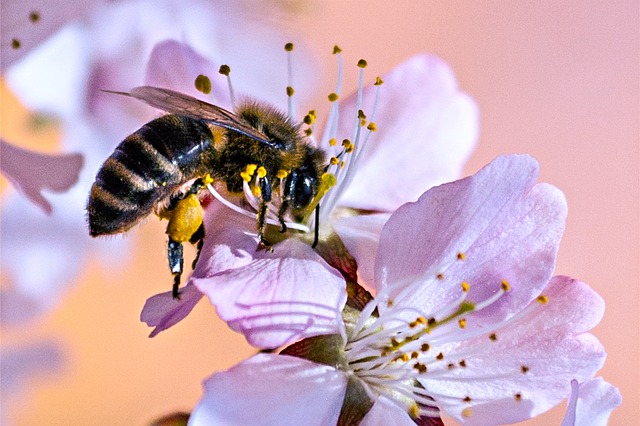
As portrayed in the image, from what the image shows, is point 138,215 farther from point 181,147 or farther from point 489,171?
point 489,171

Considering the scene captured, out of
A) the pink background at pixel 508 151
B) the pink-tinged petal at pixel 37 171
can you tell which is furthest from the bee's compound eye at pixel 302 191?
the pink background at pixel 508 151

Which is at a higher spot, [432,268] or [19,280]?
[432,268]

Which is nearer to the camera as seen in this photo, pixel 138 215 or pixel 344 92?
pixel 138 215

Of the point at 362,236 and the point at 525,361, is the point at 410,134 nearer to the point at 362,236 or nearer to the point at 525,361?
the point at 362,236

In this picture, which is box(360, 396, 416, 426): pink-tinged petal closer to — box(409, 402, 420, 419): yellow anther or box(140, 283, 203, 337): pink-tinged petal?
box(409, 402, 420, 419): yellow anther

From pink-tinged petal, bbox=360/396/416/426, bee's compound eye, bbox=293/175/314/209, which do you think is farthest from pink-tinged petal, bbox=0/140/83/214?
pink-tinged petal, bbox=360/396/416/426

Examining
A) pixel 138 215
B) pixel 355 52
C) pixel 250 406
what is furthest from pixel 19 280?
pixel 355 52

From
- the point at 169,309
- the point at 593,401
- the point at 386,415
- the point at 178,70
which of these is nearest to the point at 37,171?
the point at 178,70
